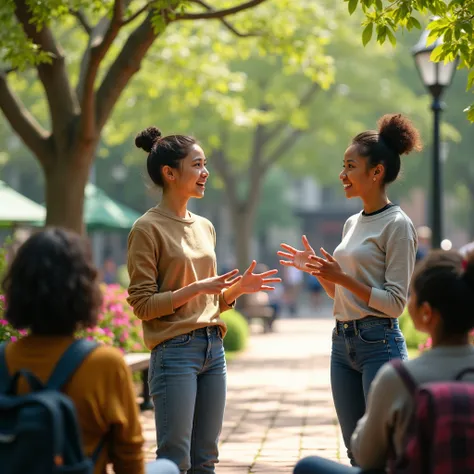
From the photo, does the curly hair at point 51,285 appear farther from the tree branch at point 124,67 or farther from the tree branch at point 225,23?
the tree branch at point 225,23

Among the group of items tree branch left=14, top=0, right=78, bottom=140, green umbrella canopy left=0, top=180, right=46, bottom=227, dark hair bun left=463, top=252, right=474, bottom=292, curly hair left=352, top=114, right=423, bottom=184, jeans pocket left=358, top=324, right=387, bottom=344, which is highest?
tree branch left=14, top=0, right=78, bottom=140

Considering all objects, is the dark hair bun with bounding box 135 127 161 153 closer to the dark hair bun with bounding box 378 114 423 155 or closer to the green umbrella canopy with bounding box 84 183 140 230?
the dark hair bun with bounding box 378 114 423 155

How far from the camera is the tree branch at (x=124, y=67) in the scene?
1036 centimetres

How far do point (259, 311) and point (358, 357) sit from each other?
63.6 ft

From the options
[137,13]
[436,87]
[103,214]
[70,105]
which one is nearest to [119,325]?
[70,105]

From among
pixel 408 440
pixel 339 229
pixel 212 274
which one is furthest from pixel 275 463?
pixel 339 229

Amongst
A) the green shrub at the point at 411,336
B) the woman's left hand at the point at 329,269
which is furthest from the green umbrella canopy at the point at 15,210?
the woman's left hand at the point at 329,269

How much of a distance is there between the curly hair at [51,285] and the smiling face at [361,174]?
1.97m

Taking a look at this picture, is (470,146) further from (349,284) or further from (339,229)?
(349,284)

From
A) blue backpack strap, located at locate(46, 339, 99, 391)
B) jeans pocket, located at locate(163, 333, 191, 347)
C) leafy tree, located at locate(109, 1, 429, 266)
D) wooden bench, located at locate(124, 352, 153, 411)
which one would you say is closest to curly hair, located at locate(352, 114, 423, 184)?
jeans pocket, located at locate(163, 333, 191, 347)

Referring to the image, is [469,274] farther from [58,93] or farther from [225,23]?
[58,93]

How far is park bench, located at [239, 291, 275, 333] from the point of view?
2384 cm

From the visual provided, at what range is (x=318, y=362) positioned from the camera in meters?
15.6

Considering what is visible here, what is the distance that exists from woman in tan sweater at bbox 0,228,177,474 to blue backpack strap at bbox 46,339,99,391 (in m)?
0.02
